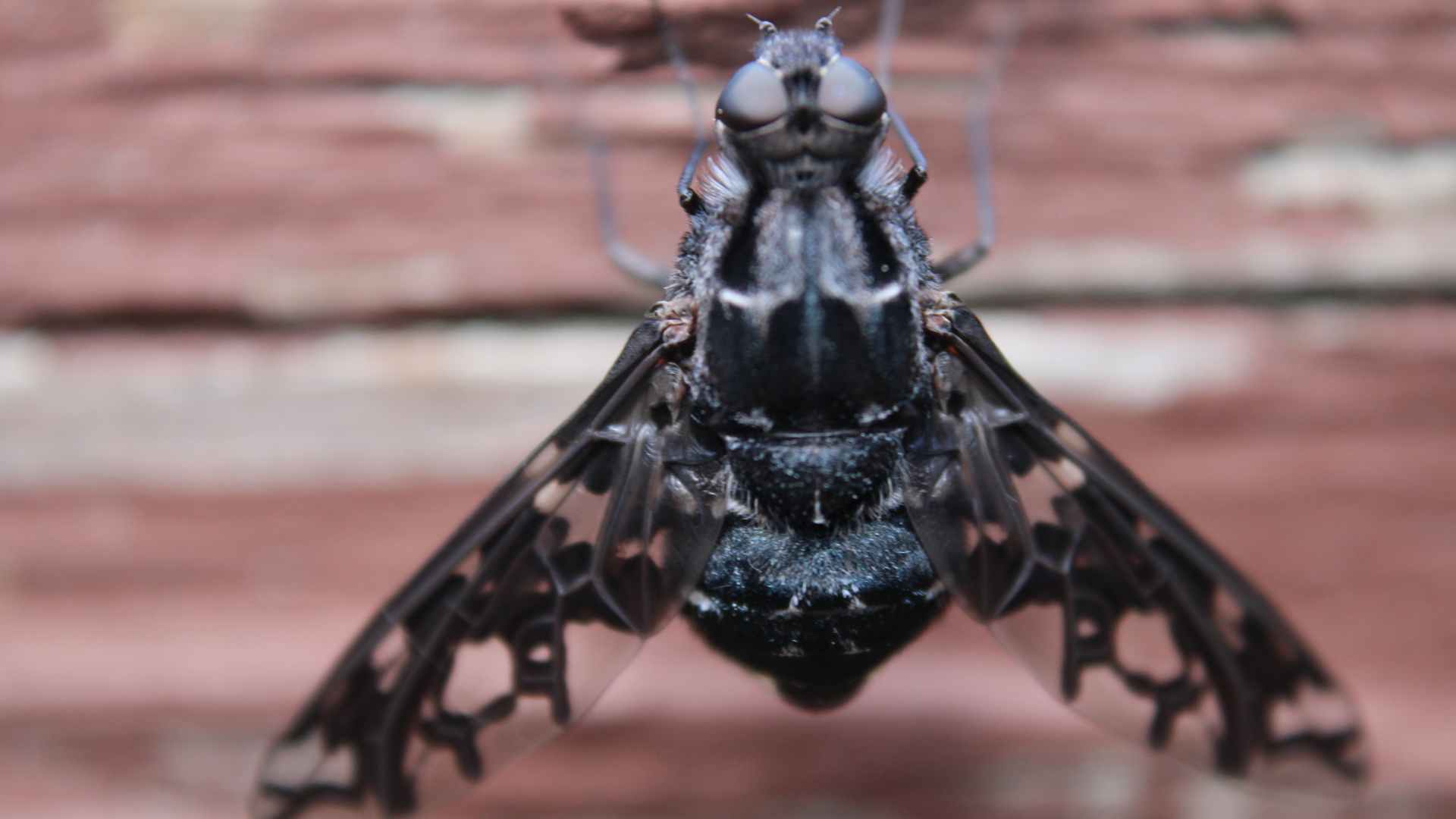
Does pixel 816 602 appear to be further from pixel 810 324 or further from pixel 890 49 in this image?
pixel 890 49

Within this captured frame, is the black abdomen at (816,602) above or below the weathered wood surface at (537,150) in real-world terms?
below

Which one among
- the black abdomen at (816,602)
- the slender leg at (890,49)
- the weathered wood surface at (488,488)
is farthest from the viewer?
the weathered wood surface at (488,488)

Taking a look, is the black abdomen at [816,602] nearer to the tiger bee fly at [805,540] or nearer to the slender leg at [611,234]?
the tiger bee fly at [805,540]

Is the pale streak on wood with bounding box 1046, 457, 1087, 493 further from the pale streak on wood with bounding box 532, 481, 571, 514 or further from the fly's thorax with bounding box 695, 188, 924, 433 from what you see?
the pale streak on wood with bounding box 532, 481, 571, 514

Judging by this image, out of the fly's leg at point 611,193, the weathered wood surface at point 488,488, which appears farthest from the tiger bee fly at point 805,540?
the weathered wood surface at point 488,488

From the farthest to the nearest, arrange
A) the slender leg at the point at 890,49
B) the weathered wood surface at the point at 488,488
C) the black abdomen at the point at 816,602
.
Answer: the weathered wood surface at the point at 488,488 → the slender leg at the point at 890,49 → the black abdomen at the point at 816,602

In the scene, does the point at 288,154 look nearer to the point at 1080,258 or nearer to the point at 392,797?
the point at 392,797

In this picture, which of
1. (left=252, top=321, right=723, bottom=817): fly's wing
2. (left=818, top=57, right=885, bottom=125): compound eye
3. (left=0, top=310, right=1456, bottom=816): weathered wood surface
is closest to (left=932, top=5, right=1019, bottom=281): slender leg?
(left=0, top=310, right=1456, bottom=816): weathered wood surface
